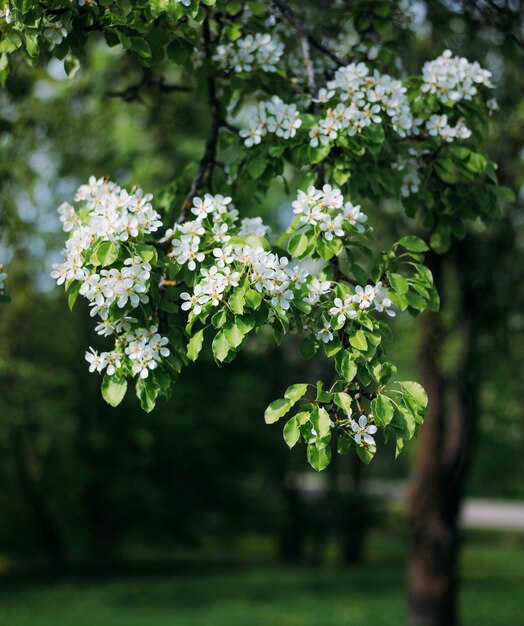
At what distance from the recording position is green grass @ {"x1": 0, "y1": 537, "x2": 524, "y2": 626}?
13.0 m

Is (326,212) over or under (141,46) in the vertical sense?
under

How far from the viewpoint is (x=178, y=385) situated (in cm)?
1753

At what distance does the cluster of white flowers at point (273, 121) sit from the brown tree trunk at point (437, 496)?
6905 mm

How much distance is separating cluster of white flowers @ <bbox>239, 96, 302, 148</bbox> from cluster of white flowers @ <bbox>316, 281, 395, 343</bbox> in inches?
33.5

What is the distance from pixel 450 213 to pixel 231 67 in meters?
1.26

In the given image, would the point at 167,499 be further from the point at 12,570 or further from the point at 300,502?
the point at 300,502

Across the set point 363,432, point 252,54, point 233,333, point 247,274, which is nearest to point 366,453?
point 363,432

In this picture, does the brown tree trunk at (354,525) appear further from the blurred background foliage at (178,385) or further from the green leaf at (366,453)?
the green leaf at (366,453)

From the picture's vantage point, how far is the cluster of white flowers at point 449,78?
3552mm

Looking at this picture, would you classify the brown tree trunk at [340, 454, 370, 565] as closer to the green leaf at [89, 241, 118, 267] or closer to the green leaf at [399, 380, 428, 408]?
the green leaf at [399, 380, 428, 408]

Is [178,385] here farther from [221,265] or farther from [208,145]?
[221,265]

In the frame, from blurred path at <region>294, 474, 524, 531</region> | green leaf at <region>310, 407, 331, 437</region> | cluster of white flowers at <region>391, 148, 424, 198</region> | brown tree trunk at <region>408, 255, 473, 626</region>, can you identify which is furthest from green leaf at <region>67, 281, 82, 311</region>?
blurred path at <region>294, 474, 524, 531</region>

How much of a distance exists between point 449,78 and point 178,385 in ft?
47.4

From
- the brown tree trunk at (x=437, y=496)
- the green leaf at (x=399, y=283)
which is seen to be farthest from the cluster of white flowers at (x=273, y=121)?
the brown tree trunk at (x=437, y=496)
